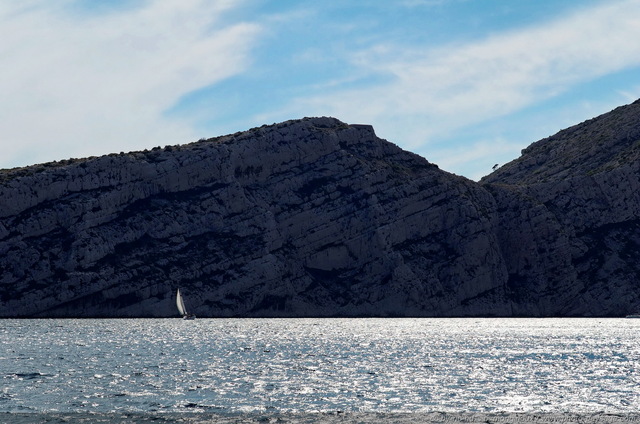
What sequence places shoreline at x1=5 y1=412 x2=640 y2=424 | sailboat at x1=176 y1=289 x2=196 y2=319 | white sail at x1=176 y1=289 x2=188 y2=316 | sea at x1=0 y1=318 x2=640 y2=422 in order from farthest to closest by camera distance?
sailboat at x1=176 y1=289 x2=196 y2=319 → white sail at x1=176 y1=289 x2=188 y2=316 → sea at x1=0 y1=318 x2=640 y2=422 → shoreline at x1=5 y1=412 x2=640 y2=424

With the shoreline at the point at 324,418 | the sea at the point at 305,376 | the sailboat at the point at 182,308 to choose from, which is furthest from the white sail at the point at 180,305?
the shoreline at the point at 324,418

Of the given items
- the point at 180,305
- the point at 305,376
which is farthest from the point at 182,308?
the point at 305,376

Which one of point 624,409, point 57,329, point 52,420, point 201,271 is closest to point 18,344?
point 57,329

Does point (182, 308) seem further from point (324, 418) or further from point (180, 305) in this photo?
point (324, 418)

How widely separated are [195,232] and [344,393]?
142m

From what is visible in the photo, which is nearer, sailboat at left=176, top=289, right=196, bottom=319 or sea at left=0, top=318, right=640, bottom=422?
sea at left=0, top=318, right=640, bottom=422

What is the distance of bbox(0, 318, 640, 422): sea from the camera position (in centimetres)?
5356

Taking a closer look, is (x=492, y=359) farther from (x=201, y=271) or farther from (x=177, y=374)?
(x=201, y=271)

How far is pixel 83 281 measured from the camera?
7121 inches

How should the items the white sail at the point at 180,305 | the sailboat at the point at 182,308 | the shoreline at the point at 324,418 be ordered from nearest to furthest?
the shoreline at the point at 324,418, the white sail at the point at 180,305, the sailboat at the point at 182,308

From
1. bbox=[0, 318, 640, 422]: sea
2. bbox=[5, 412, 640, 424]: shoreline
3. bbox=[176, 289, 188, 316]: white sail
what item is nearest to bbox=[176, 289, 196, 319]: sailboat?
bbox=[176, 289, 188, 316]: white sail

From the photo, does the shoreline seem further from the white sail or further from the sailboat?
the sailboat

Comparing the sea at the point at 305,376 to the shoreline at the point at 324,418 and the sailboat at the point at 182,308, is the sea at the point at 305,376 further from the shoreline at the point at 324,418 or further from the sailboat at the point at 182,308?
the sailboat at the point at 182,308

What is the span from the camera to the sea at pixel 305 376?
53.6 meters
